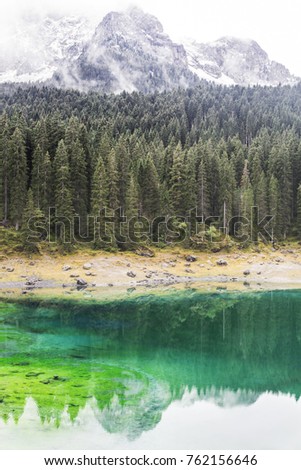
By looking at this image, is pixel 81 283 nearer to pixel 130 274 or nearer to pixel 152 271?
pixel 130 274

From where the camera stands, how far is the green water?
18.2 m

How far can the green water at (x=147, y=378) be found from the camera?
59.7 feet

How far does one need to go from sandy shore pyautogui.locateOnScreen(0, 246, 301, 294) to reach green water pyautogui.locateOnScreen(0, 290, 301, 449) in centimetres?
1358

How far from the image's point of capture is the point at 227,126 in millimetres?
140375

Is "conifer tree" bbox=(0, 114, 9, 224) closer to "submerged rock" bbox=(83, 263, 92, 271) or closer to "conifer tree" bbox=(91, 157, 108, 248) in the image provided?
"conifer tree" bbox=(91, 157, 108, 248)

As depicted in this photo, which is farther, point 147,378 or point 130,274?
point 130,274

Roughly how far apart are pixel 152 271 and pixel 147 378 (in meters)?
40.9

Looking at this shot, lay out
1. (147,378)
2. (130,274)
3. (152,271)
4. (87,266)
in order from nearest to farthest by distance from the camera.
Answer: (147,378)
(87,266)
(130,274)
(152,271)

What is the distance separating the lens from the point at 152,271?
217ft

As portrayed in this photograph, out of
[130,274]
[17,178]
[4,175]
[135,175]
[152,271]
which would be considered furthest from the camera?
[135,175]

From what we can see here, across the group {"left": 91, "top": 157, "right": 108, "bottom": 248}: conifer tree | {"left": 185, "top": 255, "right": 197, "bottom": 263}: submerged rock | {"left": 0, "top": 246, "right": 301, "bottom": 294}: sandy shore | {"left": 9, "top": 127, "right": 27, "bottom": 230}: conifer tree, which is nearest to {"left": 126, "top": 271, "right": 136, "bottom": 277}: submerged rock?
{"left": 0, "top": 246, "right": 301, "bottom": 294}: sandy shore

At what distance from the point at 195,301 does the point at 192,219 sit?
30.5 meters

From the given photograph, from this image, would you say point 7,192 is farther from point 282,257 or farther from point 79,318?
point 282,257

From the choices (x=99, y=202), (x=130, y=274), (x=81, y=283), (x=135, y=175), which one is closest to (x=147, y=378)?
(x=81, y=283)
